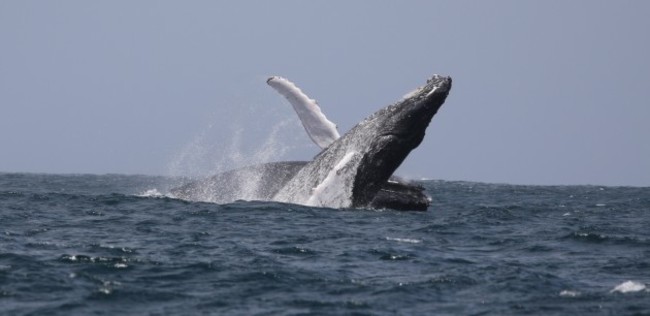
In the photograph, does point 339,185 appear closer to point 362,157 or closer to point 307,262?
point 362,157

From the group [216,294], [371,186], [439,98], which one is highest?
[439,98]

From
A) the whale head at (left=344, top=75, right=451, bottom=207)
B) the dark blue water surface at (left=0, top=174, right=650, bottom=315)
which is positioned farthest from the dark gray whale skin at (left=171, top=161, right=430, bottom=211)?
the whale head at (left=344, top=75, right=451, bottom=207)

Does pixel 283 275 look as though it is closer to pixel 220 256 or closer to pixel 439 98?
pixel 220 256

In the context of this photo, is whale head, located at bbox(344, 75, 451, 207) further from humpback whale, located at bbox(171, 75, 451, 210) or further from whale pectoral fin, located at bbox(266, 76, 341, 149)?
whale pectoral fin, located at bbox(266, 76, 341, 149)

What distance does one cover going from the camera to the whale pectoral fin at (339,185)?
16875 millimetres

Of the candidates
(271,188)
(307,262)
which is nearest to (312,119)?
(271,188)

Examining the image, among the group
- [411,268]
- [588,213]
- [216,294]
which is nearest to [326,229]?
[411,268]

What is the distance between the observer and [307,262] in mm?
→ 12297

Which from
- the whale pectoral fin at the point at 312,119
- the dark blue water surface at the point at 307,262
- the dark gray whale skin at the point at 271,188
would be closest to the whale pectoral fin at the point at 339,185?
the dark blue water surface at the point at 307,262

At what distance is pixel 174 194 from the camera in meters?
20.6

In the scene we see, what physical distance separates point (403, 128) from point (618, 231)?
4.06 m

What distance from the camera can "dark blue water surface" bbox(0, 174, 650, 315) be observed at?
32.8 feet

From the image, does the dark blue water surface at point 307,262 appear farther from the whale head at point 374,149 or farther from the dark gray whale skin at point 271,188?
the whale head at point 374,149

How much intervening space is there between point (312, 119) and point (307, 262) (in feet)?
19.9
